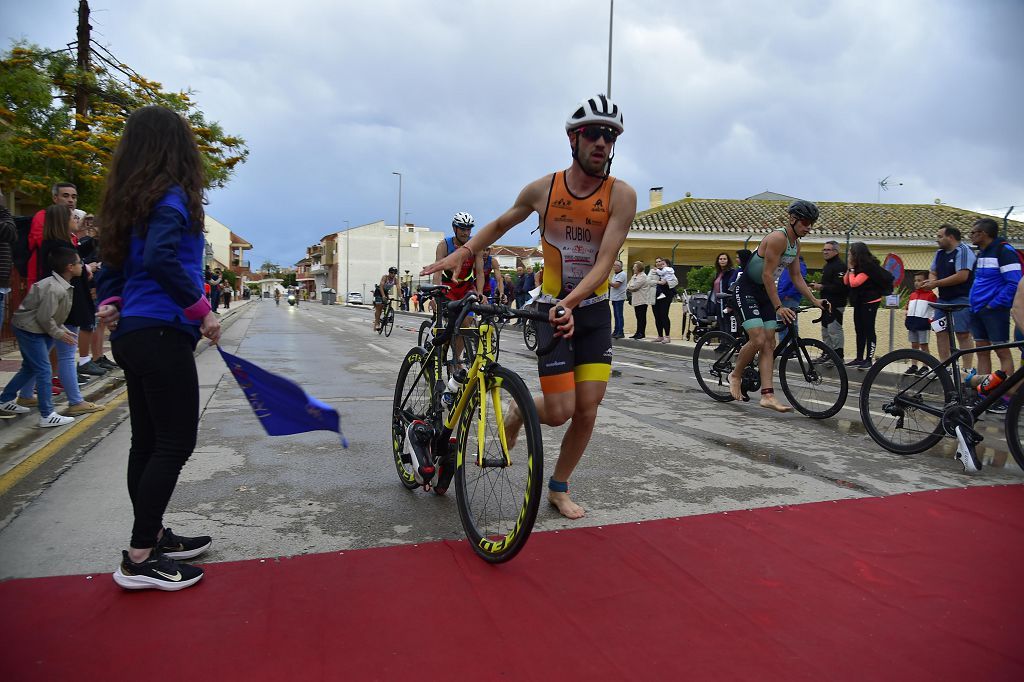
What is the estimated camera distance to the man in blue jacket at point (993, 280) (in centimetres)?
688

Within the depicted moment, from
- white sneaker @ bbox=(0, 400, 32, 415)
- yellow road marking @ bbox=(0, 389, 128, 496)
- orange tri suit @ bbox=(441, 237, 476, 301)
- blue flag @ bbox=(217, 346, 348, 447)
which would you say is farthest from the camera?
orange tri suit @ bbox=(441, 237, 476, 301)

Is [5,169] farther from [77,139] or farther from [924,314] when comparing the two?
[924,314]

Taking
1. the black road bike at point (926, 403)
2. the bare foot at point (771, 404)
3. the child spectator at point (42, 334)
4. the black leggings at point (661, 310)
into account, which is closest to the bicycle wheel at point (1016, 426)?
the black road bike at point (926, 403)

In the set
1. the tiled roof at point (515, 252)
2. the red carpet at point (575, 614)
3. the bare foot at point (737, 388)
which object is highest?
the tiled roof at point (515, 252)

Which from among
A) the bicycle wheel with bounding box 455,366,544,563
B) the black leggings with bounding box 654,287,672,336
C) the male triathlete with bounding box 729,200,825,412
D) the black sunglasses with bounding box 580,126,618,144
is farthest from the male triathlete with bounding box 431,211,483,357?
the black leggings with bounding box 654,287,672,336

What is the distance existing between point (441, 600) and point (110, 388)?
6456 mm

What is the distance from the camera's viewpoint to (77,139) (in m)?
13.0

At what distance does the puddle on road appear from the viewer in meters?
4.29

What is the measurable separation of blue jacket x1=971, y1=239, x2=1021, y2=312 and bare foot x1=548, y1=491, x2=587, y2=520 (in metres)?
5.70

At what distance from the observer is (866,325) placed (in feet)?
34.2

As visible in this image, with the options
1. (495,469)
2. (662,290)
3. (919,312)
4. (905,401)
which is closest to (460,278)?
(495,469)

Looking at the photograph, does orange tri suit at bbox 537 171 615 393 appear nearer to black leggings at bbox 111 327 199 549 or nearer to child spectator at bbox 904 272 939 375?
black leggings at bbox 111 327 199 549

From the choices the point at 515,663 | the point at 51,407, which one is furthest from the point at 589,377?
the point at 51,407

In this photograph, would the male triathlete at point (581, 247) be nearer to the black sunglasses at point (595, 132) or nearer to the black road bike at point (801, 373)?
the black sunglasses at point (595, 132)
